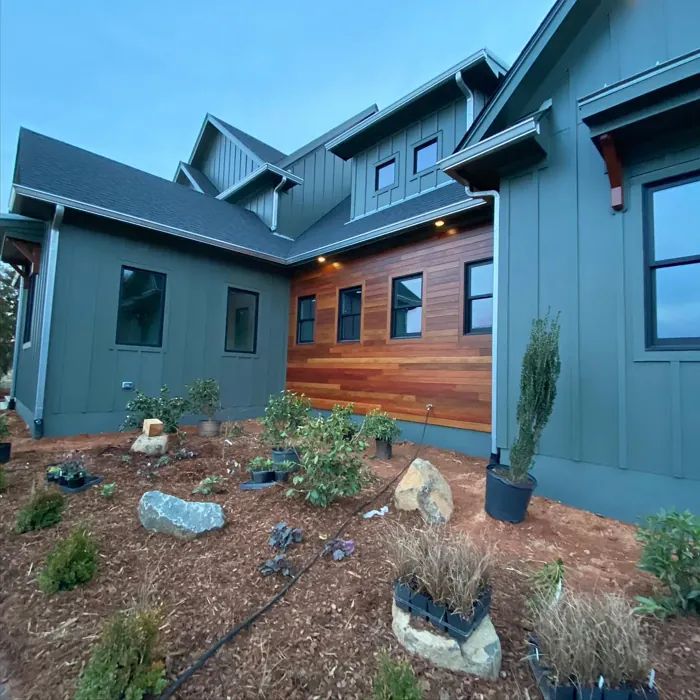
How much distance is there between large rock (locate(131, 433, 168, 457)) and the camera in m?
5.06

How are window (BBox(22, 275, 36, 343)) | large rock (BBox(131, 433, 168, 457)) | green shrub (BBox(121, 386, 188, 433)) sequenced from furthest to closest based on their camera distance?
window (BBox(22, 275, 36, 343))
green shrub (BBox(121, 386, 188, 433))
large rock (BBox(131, 433, 168, 457))

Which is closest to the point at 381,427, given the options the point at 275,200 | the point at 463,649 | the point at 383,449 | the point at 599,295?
the point at 383,449

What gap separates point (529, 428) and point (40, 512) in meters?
4.11

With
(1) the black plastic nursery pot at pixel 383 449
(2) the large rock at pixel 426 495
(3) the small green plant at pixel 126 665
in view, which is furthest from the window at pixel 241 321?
(3) the small green plant at pixel 126 665

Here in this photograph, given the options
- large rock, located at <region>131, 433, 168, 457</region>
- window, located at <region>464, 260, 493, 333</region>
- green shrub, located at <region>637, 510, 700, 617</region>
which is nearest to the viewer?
green shrub, located at <region>637, 510, 700, 617</region>

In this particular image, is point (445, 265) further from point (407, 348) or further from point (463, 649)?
point (463, 649)

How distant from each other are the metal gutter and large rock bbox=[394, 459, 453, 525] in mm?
5898

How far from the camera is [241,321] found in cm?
848

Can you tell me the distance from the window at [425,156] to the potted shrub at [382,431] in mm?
5422

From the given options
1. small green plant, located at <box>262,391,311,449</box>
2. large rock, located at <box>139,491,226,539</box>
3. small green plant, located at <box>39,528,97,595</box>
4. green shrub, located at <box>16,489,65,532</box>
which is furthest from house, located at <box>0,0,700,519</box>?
small green plant, located at <box>39,528,97,595</box>

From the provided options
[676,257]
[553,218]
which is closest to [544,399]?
[676,257]

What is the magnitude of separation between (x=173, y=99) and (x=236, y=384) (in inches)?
907

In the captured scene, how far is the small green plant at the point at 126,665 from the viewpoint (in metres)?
1.50

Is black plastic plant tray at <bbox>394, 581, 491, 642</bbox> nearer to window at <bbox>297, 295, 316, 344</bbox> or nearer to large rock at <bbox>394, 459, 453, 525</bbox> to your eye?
large rock at <bbox>394, 459, 453, 525</bbox>
